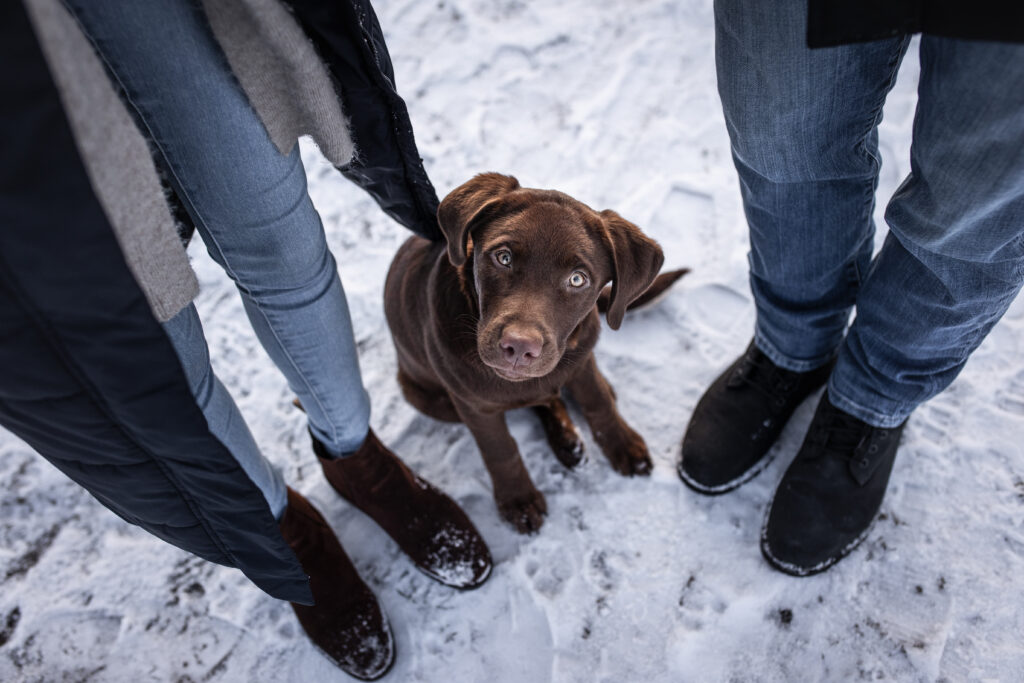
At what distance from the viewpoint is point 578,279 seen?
59.5 inches

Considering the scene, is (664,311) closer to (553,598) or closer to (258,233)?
(553,598)

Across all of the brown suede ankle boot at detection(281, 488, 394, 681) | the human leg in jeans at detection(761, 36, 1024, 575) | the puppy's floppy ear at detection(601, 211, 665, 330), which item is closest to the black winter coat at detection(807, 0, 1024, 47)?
the human leg in jeans at detection(761, 36, 1024, 575)

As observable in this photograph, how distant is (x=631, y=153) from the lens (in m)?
2.92

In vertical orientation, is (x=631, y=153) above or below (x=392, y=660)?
above

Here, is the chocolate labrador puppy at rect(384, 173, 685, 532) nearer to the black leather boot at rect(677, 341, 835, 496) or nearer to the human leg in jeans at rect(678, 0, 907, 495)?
the black leather boot at rect(677, 341, 835, 496)

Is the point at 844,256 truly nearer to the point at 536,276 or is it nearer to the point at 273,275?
the point at 536,276

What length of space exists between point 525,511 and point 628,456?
38 centimetres

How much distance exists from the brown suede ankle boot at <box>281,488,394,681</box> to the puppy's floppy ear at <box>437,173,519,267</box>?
937 mm

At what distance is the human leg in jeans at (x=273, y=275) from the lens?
1.04 meters

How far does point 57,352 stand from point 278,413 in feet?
4.60

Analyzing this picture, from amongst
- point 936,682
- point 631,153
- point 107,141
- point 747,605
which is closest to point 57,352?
point 107,141

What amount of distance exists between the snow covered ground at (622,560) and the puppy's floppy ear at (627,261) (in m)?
0.77

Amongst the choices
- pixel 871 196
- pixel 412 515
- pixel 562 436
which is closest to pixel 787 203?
pixel 871 196

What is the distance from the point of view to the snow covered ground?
1.80m
